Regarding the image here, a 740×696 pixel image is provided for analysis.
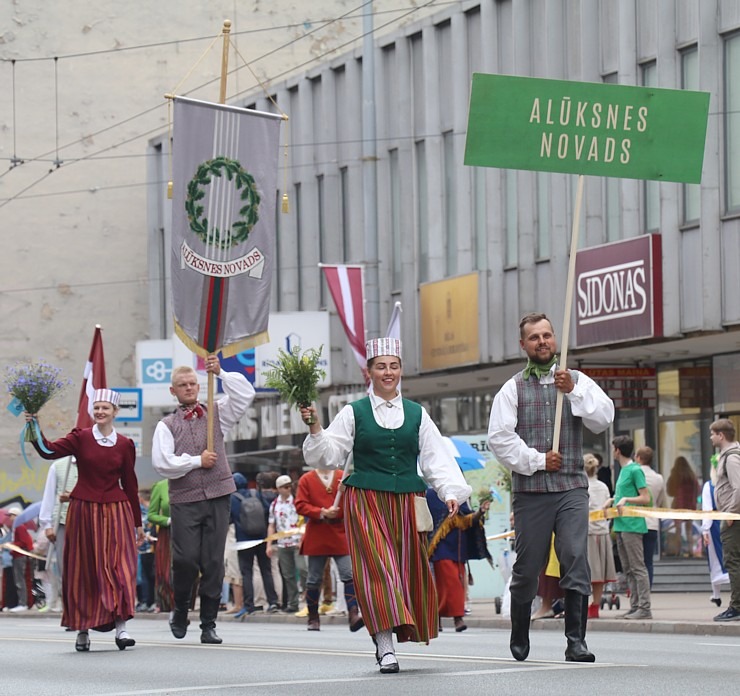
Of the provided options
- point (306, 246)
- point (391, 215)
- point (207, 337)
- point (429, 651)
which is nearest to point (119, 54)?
point (306, 246)

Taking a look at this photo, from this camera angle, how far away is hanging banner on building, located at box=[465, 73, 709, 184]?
11820 mm

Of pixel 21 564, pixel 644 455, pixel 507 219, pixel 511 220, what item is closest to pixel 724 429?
pixel 644 455

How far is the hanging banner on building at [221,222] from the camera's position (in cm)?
1469

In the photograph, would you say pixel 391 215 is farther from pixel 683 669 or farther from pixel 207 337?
pixel 683 669

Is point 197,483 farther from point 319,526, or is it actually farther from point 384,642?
point 319,526

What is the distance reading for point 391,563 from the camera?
410 inches

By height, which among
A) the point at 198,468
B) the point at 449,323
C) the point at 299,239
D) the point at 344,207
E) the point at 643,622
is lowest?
the point at 643,622

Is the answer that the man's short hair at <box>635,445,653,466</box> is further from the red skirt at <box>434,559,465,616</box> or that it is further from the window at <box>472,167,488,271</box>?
the window at <box>472,167,488,271</box>

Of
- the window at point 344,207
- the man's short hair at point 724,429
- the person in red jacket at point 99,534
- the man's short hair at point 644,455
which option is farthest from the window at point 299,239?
the person in red jacket at point 99,534

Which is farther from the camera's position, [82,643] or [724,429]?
[724,429]

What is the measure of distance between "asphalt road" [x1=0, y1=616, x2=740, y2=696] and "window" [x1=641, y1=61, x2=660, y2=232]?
13.1 m

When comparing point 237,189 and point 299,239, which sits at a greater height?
point 299,239

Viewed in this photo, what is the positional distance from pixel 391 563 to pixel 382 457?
59 centimetres

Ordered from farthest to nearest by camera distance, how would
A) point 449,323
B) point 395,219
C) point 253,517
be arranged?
1. point 395,219
2. point 449,323
3. point 253,517
